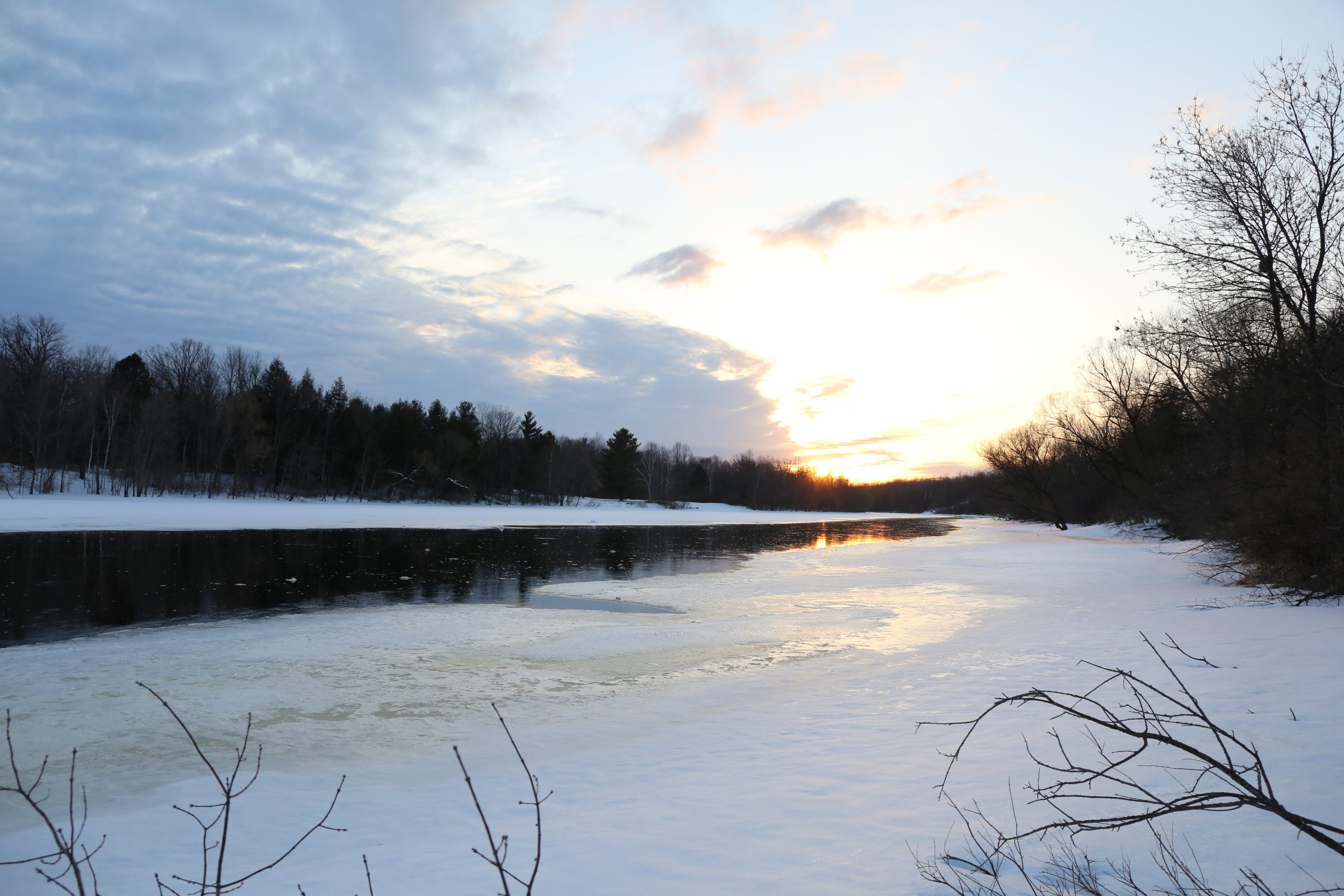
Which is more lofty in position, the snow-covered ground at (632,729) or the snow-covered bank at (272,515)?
the snow-covered bank at (272,515)

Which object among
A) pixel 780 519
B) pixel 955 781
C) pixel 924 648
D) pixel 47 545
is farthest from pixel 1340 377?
pixel 780 519

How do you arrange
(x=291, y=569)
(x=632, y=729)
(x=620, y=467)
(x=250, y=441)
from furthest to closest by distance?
(x=620, y=467) < (x=250, y=441) < (x=291, y=569) < (x=632, y=729)

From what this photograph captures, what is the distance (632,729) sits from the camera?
6.45 metres

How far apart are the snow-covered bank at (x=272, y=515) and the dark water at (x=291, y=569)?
3151 mm

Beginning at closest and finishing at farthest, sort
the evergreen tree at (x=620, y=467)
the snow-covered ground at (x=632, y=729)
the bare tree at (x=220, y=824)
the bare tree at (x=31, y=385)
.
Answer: the bare tree at (x=220, y=824) → the snow-covered ground at (x=632, y=729) → the bare tree at (x=31, y=385) → the evergreen tree at (x=620, y=467)

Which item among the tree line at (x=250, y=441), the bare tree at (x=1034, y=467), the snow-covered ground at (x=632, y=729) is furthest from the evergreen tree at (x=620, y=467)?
the snow-covered ground at (x=632, y=729)

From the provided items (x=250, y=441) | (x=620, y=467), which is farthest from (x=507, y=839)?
(x=620, y=467)

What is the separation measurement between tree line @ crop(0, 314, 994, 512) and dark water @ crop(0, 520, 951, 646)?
30.1m

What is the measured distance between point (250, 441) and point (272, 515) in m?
21.2

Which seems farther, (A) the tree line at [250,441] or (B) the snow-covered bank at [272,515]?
(A) the tree line at [250,441]

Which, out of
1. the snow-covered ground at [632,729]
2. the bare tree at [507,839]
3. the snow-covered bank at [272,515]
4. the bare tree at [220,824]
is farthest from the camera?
the snow-covered bank at [272,515]

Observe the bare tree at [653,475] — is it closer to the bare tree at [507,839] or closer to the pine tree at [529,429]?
the pine tree at [529,429]

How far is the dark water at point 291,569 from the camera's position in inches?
483

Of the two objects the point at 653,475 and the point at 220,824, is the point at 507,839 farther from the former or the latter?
the point at 653,475
